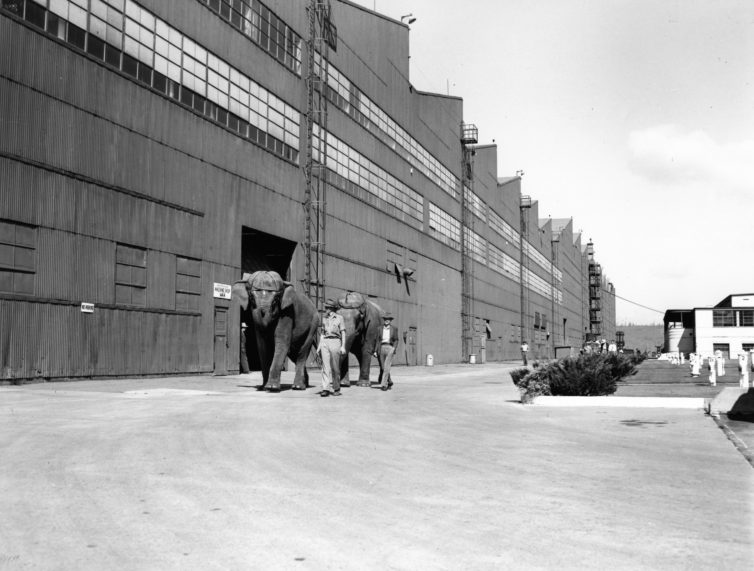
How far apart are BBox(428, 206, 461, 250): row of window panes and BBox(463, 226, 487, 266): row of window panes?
216cm

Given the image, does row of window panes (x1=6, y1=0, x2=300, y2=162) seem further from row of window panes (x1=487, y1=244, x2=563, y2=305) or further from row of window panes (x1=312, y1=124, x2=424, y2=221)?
row of window panes (x1=487, y1=244, x2=563, y2=305)

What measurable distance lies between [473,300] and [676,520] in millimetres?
62258

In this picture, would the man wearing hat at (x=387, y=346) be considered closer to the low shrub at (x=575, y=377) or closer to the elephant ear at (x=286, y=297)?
the elephant ear at (x=286, y=297)

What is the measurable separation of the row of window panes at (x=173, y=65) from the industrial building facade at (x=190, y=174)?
0.07m

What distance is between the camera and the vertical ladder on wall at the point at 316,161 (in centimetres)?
3609

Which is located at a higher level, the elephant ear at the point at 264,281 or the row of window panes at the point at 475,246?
the row of window panes at the point at 475,246

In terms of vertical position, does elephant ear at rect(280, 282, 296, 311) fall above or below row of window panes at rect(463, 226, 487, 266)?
below

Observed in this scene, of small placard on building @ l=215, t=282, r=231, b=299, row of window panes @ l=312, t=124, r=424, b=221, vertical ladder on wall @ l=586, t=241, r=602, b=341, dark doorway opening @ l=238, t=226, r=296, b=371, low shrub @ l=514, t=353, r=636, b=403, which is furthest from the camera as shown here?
vertical ladder on wall @ l=586, t=241, r=602, b=341

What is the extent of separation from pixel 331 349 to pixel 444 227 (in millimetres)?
44819

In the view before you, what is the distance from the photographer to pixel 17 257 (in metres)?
19.9

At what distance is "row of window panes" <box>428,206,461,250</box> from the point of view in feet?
188

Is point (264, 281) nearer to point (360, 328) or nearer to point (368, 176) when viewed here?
point (360, 328)

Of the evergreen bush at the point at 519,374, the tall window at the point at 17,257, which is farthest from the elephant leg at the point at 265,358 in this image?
the tall window at the point at 17,257

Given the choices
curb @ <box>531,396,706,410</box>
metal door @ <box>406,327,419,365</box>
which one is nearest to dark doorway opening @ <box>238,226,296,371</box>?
metal door @ <box>406,327,419,365</box>
